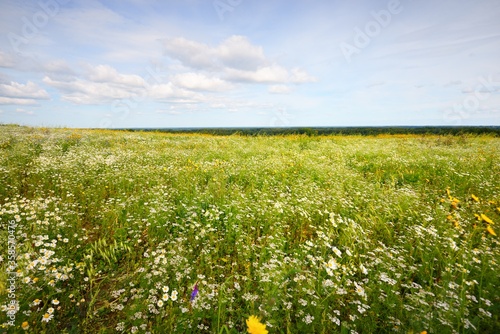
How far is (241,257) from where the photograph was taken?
10.6 ft

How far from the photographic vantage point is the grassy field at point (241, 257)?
222cm

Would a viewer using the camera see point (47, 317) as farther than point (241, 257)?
No

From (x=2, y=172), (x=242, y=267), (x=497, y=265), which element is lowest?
(x=242, y=267)

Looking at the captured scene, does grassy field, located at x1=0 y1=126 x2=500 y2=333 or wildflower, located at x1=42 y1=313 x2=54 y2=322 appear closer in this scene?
wildflower, located at x1=42 y1=313 x2=54 y2=322

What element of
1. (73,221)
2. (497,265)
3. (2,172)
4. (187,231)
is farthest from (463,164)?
(2,172)

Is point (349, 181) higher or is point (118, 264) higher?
point (349, 181)

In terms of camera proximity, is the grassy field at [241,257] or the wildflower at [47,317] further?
the grassy field at [241,257]

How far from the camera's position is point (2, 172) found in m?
5.82

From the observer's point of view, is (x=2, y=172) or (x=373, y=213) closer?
(x=373, y=213)

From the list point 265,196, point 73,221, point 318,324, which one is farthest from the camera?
point 265,196

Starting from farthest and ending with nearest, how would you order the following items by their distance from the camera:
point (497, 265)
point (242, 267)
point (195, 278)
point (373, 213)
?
1. point (373, 213)
2. point (242, 267)
3. point (195, 278)
4. point (497, 265)

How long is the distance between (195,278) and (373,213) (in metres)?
3.45

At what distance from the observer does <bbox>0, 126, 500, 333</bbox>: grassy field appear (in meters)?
2.22

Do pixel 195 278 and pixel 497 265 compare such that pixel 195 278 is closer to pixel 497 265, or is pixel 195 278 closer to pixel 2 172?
pixel 497 265
